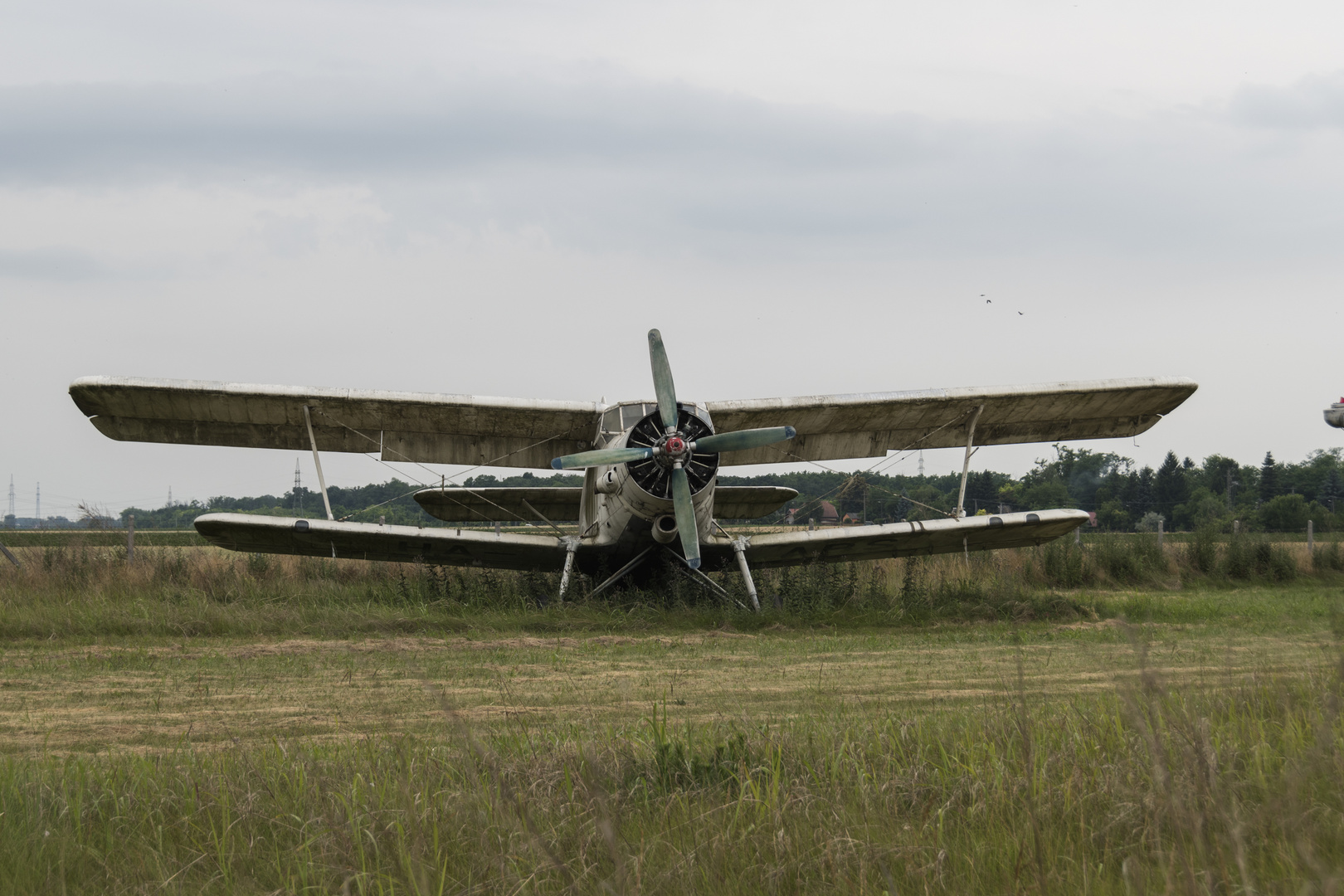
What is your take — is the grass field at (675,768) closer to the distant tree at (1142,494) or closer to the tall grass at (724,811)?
the tall grass at (724,811)

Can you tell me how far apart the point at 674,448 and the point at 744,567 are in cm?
204

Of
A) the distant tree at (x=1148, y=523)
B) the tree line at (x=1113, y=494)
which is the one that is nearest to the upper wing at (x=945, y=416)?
the tree line at (x=1113, y=494)

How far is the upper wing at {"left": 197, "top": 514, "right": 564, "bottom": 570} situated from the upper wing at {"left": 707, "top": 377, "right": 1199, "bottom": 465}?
11.1 ft

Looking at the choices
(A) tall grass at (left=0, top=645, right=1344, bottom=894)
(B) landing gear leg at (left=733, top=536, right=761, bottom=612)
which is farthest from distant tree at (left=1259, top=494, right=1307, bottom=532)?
(A) tall grass at (left=0, top=645, right=1344, bottom=894)

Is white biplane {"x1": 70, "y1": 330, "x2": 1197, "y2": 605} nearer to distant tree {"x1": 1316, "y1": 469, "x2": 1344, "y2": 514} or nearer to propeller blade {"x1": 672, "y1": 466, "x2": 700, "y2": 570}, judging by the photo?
propeller blade {"x1": 672, "y1": 466, "x2": 700, "y2": 570}

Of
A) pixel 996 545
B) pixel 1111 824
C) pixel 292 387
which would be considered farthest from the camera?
pixel 996 545

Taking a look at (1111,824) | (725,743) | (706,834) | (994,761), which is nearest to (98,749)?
(725,743)

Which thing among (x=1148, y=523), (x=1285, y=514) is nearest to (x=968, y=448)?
(x=1285, y=514)

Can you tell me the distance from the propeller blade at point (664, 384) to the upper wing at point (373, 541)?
8.67 ft

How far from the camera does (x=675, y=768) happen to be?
382 cm

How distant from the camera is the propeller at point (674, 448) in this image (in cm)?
Result: 1247

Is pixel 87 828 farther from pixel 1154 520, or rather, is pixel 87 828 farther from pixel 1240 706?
pixel 1154 520

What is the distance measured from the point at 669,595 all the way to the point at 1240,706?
9896 millimetres

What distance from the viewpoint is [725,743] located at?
4.23 metres
